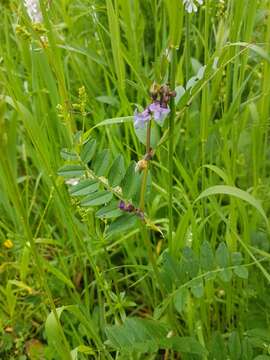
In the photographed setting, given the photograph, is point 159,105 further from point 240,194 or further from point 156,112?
point 240,194

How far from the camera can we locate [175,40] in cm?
72

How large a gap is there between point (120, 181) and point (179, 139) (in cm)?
50

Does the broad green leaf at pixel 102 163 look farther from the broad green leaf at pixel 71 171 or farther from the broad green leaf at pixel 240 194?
the broad green leaf at pixel 240 194

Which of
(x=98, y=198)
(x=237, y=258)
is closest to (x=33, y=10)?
(x=98, y=198)

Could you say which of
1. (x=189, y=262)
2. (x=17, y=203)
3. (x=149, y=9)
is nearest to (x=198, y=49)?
(x=149, y=9)

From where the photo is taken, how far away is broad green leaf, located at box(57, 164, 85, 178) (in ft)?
2.72

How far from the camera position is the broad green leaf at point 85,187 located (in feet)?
2.67

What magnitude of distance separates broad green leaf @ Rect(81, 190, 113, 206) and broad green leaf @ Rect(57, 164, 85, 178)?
1.4 inches

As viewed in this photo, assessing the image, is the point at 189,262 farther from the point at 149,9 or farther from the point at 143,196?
the point at 149,9

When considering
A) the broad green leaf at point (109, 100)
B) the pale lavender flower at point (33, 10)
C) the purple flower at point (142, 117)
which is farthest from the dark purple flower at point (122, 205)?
the broad green leaf at point (109, 100)

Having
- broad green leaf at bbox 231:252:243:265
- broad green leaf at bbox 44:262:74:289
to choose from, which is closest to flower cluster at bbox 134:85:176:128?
broad green leaf at bbox 231:252:243:265

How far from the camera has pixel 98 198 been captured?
32.1 inches

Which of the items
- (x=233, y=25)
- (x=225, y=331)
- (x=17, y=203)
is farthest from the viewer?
(x=225, y=331)

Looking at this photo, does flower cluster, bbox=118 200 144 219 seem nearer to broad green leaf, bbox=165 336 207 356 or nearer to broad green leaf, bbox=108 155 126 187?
broad green leaf, bbox=108 155 126 187
